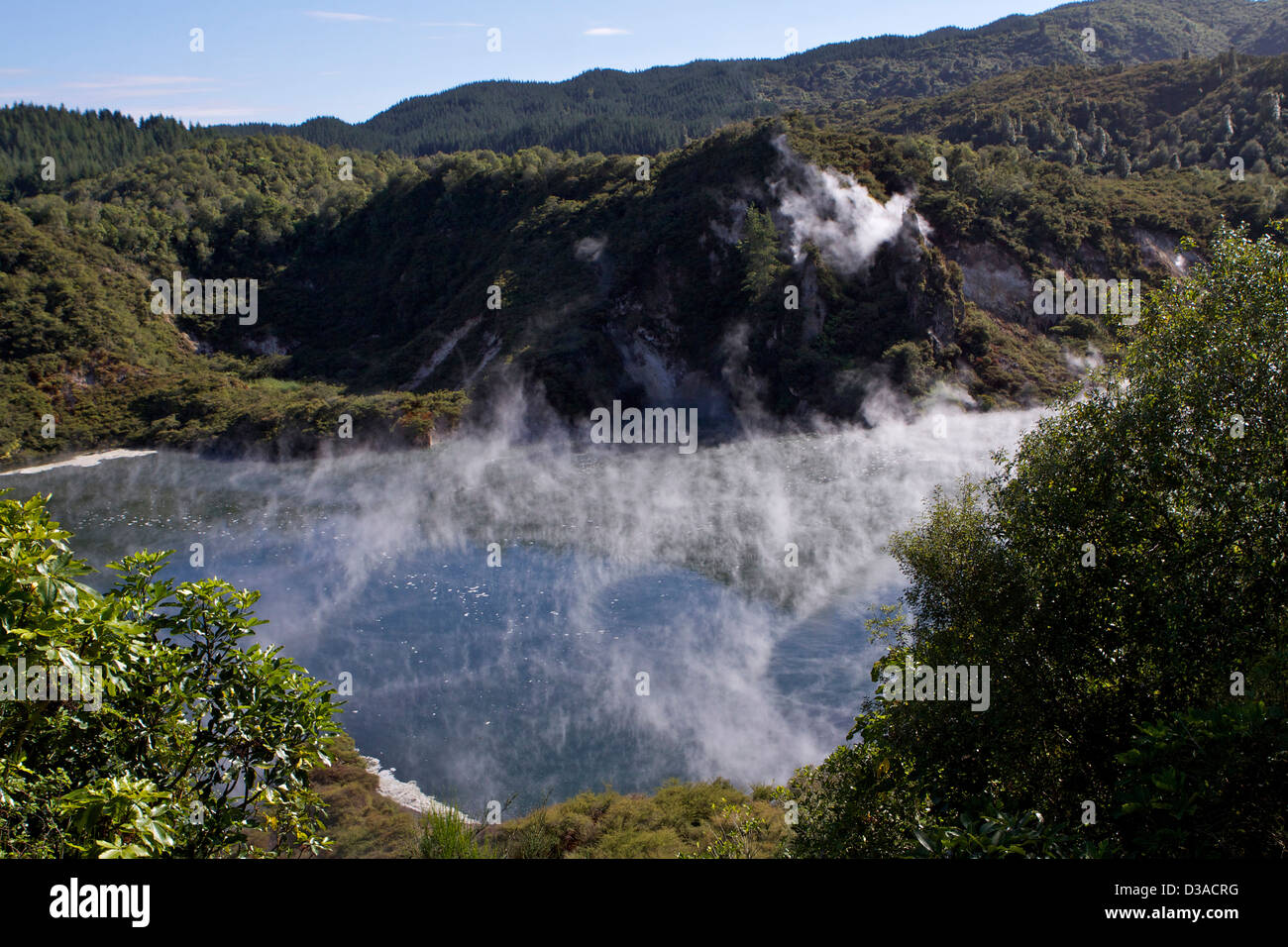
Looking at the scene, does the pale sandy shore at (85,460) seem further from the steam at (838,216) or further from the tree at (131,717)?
the tree at (131,717)

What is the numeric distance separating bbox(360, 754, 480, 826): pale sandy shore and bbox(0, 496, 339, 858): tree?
581 inches

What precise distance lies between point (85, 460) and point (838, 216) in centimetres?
5946

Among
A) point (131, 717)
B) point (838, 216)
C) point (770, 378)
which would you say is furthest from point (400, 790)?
point (838, 216)

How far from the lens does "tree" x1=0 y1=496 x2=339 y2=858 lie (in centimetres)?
551

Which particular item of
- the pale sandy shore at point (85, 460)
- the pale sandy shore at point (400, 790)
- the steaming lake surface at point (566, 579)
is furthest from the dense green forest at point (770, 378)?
the steaming lake surface at point (566, 579)

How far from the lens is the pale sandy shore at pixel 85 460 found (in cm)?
6069

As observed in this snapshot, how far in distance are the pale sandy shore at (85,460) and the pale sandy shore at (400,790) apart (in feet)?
166

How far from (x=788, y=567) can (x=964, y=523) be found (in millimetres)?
23295

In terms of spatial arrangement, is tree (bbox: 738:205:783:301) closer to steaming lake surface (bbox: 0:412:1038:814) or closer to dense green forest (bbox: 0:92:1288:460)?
dense green forest (bbox: 0:92:1288:460)

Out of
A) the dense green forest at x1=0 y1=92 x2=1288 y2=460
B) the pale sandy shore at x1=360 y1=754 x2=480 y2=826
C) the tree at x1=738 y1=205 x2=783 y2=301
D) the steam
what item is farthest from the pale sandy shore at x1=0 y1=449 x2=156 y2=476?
the steam

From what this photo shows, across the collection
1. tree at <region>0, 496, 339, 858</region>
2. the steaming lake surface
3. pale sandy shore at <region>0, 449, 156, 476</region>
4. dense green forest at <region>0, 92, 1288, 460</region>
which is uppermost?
dense green forest at <region>0, 92, 1288, 460</region>

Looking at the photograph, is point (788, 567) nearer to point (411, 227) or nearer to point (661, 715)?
point (661, 715)

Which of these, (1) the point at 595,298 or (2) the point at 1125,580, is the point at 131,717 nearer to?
(2) the point at 1125,580

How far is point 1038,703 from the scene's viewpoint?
10859mm
